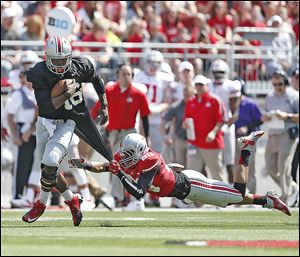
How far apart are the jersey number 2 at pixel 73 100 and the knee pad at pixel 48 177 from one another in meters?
0.85

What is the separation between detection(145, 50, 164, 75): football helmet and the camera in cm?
1895

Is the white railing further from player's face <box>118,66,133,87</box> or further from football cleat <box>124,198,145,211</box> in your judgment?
football cleat <box>124,198,145,211</box>

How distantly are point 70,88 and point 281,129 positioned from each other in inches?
269

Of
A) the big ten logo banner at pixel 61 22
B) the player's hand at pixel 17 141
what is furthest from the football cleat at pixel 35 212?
the big ten logo banner at pixel 61 22

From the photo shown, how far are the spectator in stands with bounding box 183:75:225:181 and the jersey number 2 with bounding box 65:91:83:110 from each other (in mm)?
5152

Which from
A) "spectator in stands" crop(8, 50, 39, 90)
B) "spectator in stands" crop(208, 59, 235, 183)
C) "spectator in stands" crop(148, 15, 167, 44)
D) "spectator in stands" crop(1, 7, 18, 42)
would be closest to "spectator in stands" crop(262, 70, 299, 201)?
"spectator in stands" crop(208, 59, 235, 183)

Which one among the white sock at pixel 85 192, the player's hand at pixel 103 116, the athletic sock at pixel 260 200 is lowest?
the white sock at pixel 85 192

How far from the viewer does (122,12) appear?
22.4 meters

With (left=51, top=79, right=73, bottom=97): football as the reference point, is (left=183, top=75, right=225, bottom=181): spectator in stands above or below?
below

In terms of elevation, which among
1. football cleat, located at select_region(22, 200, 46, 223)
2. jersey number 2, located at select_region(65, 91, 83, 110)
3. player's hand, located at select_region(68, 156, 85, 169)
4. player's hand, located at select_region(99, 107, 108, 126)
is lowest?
football cleat, located at select_region(22, 200, 46, 223)

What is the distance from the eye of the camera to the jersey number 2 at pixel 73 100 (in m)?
13.0

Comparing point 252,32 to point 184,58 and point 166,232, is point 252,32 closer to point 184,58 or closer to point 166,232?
point 184,58

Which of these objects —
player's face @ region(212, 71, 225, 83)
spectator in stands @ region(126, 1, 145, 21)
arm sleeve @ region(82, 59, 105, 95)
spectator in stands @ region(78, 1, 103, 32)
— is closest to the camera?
arm sleeve @ region(82, 59, 105, 95)

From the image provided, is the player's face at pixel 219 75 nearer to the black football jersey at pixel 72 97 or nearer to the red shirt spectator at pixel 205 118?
the red shirt spectator at pixel 205 118
